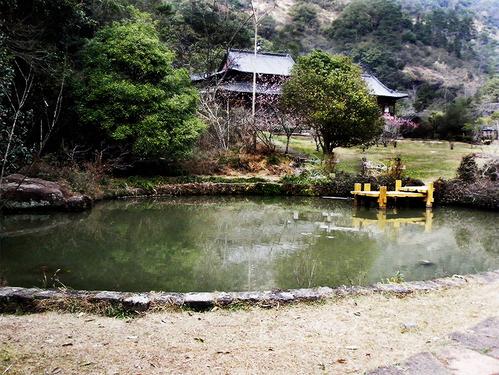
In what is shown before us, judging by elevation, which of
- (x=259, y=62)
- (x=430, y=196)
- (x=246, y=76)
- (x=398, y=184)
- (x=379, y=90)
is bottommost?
(x=430, y=196)

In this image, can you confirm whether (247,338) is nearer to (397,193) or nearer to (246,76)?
(397,193)

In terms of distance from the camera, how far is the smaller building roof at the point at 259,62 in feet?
91.5

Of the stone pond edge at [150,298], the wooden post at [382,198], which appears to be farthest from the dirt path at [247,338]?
the wooden post at [382,198]

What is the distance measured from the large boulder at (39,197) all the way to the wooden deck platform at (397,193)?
8.43 metres

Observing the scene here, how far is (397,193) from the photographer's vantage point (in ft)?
48.6

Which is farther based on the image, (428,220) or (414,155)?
(414,155)

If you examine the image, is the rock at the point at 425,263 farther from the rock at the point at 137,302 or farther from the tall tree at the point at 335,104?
the tall tree at the point at 335,104

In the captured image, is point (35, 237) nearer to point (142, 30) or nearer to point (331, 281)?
point (331, 281)

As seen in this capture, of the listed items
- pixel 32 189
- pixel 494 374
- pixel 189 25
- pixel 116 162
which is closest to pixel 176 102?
pixel 116 162

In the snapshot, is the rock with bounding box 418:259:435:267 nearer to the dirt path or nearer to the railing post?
the dirt path

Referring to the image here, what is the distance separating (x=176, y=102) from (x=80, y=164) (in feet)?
12.6

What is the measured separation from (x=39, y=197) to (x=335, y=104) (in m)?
11.3

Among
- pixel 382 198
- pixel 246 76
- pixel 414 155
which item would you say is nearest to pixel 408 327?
pixel 382 198

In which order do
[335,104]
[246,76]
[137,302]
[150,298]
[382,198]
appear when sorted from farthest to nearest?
[246,76] < [335,104] < [382,198] < [150,298] < [137,302]
